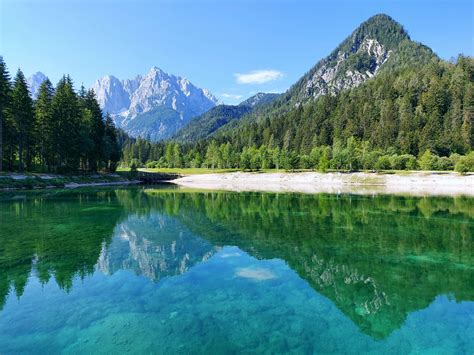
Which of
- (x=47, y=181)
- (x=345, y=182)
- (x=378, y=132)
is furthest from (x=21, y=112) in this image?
(x=378, y=132)

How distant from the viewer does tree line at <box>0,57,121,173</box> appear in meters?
57.3

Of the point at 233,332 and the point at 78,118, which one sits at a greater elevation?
the point at 78,118

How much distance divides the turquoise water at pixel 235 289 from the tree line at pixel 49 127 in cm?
4218

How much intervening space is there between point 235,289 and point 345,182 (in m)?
77.4

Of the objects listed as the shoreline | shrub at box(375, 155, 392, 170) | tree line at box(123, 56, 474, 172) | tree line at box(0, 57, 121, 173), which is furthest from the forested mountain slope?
the shoreline

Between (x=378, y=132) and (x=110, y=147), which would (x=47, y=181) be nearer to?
(x=110, y=147)

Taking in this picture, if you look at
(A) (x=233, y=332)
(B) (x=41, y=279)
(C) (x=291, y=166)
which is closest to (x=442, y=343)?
(A) (x=233, y=332)

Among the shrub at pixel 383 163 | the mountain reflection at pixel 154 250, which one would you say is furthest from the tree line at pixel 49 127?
the shrub at pixel 383 163

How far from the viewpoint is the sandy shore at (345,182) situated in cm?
6386

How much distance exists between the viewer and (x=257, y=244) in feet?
62.8

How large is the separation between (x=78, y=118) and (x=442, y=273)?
73072mm

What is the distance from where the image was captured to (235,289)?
12.0 meters

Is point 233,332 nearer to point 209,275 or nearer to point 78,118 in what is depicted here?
point 209,275

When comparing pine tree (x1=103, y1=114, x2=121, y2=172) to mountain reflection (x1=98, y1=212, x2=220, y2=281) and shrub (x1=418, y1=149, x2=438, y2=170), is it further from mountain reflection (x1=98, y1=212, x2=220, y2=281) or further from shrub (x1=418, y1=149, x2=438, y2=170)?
shrub (x1=418, y1=149, x2=438, y2=170)
